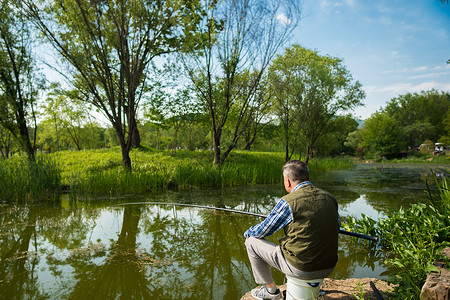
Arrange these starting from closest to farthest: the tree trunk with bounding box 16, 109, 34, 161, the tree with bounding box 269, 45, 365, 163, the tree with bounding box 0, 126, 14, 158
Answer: the tree trunk with bounding box 16, 109, 34, 161, the tree with bounding box 0, 126, 14, 158, the tree with bounding box 269, 45, 365, 163

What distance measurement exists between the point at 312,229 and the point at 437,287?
0.86 m

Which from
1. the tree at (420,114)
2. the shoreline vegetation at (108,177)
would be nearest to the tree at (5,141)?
the shoreline vegetation at (108,177)

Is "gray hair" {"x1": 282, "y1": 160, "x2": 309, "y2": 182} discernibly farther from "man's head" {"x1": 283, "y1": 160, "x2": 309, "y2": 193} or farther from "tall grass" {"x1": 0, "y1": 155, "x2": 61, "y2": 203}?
"tall grass" {"x1": 0, "y1": 155, "x2": 61, "y2": 203}

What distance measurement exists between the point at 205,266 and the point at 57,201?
586 centimetres

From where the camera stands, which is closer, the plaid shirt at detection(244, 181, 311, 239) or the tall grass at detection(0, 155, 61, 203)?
the plaid shirt at detection(244, 181, 311, 239)

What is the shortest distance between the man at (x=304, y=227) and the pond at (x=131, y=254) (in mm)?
914

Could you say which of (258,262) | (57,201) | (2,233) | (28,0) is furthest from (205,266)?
(28,0)

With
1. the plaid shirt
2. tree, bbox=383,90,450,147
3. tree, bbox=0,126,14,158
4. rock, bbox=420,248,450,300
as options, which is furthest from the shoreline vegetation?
tree, bbox=383,90,450,147

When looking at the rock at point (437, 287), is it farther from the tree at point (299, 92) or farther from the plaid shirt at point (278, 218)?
the tree at point (299, 92)

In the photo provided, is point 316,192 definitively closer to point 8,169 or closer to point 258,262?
point 258,262

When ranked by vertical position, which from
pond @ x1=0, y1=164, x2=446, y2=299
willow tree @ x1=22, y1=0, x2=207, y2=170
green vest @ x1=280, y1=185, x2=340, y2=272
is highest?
willow tree @ x1=22, y1=0, x2=207, y2=170

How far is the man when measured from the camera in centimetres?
211

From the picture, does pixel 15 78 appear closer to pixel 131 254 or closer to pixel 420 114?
pixel 131 254

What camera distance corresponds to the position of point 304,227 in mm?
2111
